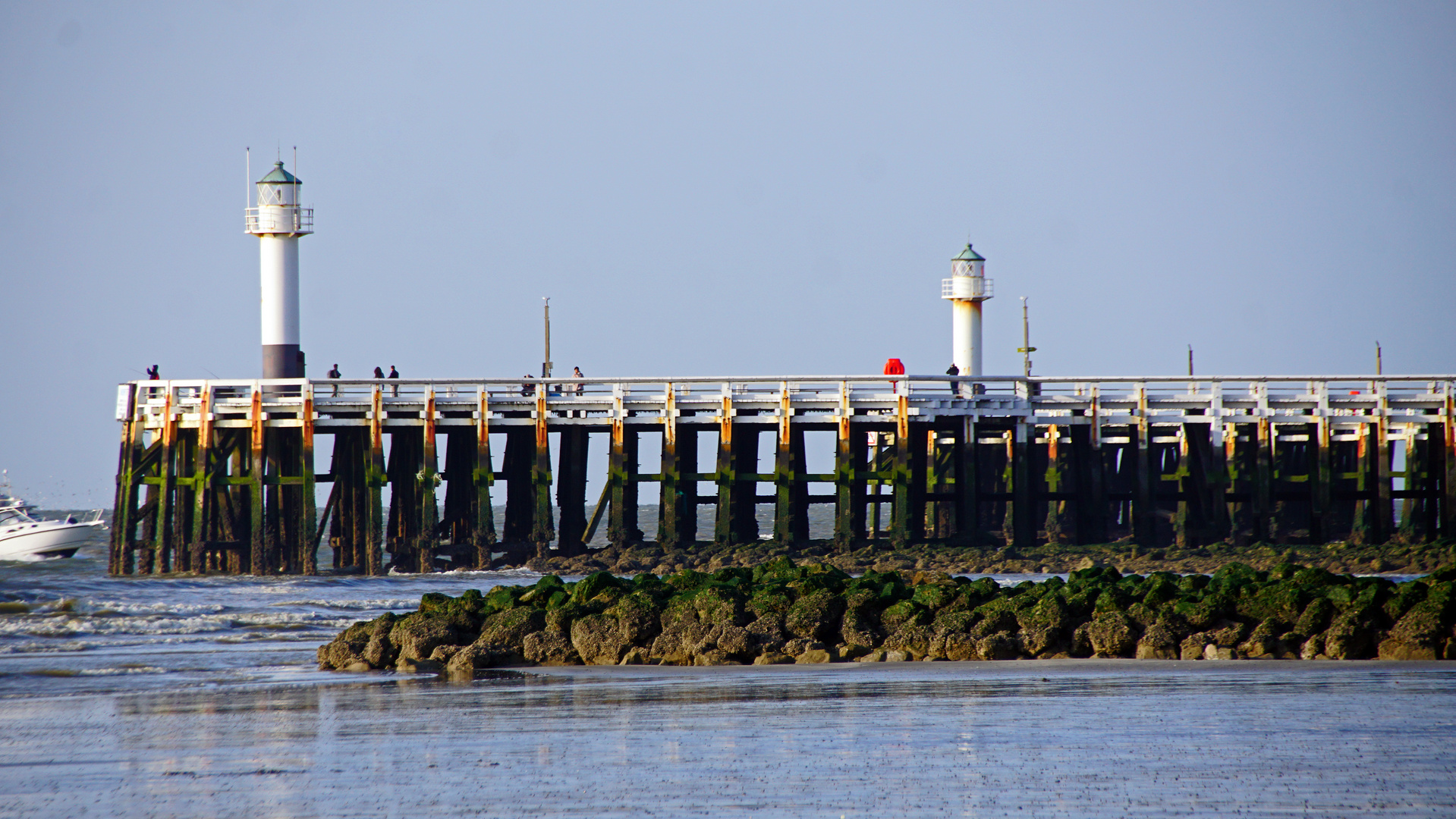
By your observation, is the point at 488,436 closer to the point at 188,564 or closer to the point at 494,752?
the point at 188,564

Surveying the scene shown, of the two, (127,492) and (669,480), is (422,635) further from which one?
(127,492)

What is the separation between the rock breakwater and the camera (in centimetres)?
1477

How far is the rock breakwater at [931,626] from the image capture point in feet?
48.5

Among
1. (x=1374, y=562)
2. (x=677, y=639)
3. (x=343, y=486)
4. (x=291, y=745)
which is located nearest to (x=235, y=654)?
(x=677, y=639)

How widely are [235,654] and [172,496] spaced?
1745cm

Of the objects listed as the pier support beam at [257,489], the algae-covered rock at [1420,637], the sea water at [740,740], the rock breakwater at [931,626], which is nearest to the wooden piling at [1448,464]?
the rock breakwater at [931,626]

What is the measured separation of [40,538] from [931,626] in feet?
111

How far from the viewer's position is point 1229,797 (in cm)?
842

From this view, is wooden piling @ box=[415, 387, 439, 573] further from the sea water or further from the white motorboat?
the sea water

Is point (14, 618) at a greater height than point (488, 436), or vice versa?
point (488, 436)

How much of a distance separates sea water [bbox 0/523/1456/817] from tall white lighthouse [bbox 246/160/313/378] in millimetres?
21278

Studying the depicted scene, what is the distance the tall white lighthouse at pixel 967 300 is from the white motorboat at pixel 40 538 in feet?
77.2

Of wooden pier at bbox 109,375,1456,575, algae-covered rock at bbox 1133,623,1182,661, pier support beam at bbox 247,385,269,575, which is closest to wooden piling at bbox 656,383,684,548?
wooden pier at bbox 109,375,1456,575

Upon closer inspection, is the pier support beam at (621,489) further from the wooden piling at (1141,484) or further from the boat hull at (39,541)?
the boat hull at (39,541)
